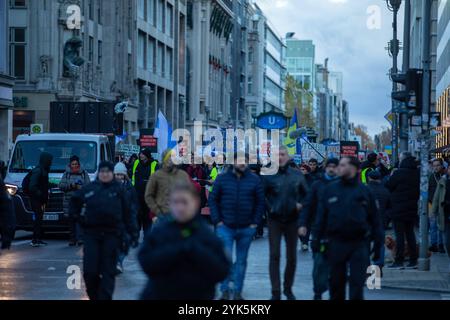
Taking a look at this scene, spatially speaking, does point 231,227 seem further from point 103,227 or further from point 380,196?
point 380,196

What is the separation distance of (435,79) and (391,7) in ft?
126

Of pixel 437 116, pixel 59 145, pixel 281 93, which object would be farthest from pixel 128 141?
pixel 281 93

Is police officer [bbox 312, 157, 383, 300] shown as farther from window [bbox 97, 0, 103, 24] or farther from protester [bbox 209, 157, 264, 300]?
window [bbox 97, 0, 103, 24]

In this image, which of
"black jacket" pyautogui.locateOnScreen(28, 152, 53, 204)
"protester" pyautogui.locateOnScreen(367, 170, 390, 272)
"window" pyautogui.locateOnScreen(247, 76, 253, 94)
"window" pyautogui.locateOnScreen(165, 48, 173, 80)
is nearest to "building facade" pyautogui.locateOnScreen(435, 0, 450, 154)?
"window" pyautogui.locateOnScreen(165, 48, 173, 80)

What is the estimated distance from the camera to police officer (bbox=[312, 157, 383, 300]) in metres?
11.2

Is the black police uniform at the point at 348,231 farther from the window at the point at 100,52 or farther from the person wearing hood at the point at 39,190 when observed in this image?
the window at the point at 100,52

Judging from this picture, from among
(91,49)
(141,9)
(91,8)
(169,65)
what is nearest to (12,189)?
(91,49)

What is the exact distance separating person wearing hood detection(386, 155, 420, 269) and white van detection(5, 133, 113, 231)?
852 cm

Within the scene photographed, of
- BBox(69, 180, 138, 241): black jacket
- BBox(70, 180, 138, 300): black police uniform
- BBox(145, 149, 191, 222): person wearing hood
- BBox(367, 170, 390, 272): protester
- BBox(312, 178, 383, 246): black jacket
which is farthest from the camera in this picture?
BBox(367, 170, 390, 272): protester

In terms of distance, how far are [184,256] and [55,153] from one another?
59.2 feet

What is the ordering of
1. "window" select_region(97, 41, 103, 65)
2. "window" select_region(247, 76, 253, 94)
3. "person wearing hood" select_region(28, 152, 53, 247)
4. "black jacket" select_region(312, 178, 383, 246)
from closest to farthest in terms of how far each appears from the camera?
1. "black jacket" select_region(312, 178, 383, 246)
2. "person wearing hood" select_region(28, 152, 53, 247)
3. "window" select_region(97, 41, 103, 65)
4. "window" select_region(247, 76, 253, 94)

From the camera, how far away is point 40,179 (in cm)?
2248

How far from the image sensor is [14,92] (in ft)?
173
